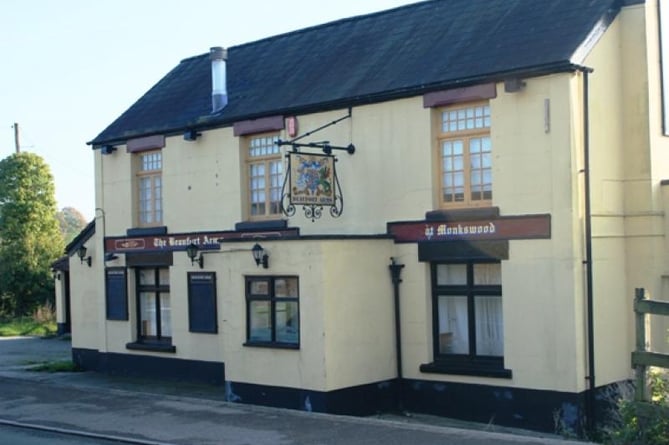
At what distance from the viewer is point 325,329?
50.1ft

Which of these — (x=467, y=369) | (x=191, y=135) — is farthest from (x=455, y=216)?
(x=191, y=135)

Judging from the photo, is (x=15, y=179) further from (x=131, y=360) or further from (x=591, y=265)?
(x=591, y=265)

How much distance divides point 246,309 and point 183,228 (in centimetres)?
441

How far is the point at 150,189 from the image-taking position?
2147cm

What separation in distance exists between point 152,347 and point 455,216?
28.1 ft

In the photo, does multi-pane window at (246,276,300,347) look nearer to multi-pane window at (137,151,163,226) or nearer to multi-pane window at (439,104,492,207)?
multi-pane window at (439,104,492,207)

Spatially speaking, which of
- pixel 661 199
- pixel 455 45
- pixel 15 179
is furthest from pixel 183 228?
pixel 15 179

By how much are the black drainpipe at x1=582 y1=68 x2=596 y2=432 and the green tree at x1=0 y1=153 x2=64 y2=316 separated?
93.3ft

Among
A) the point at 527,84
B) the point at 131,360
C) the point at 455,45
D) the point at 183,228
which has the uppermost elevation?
the point at 455,45

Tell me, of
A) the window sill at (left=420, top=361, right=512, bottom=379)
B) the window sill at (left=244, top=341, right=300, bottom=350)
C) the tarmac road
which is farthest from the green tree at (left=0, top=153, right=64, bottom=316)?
the window sill at (left=420, top=361, right=512, bottom=379)

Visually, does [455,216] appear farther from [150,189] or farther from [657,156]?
[150,189]

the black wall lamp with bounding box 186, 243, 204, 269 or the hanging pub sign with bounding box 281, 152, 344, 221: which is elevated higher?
the hanging pub sign with bounding box 281, 152, 344, 221

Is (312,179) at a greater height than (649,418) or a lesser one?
greater

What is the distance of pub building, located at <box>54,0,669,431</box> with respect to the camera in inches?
578
